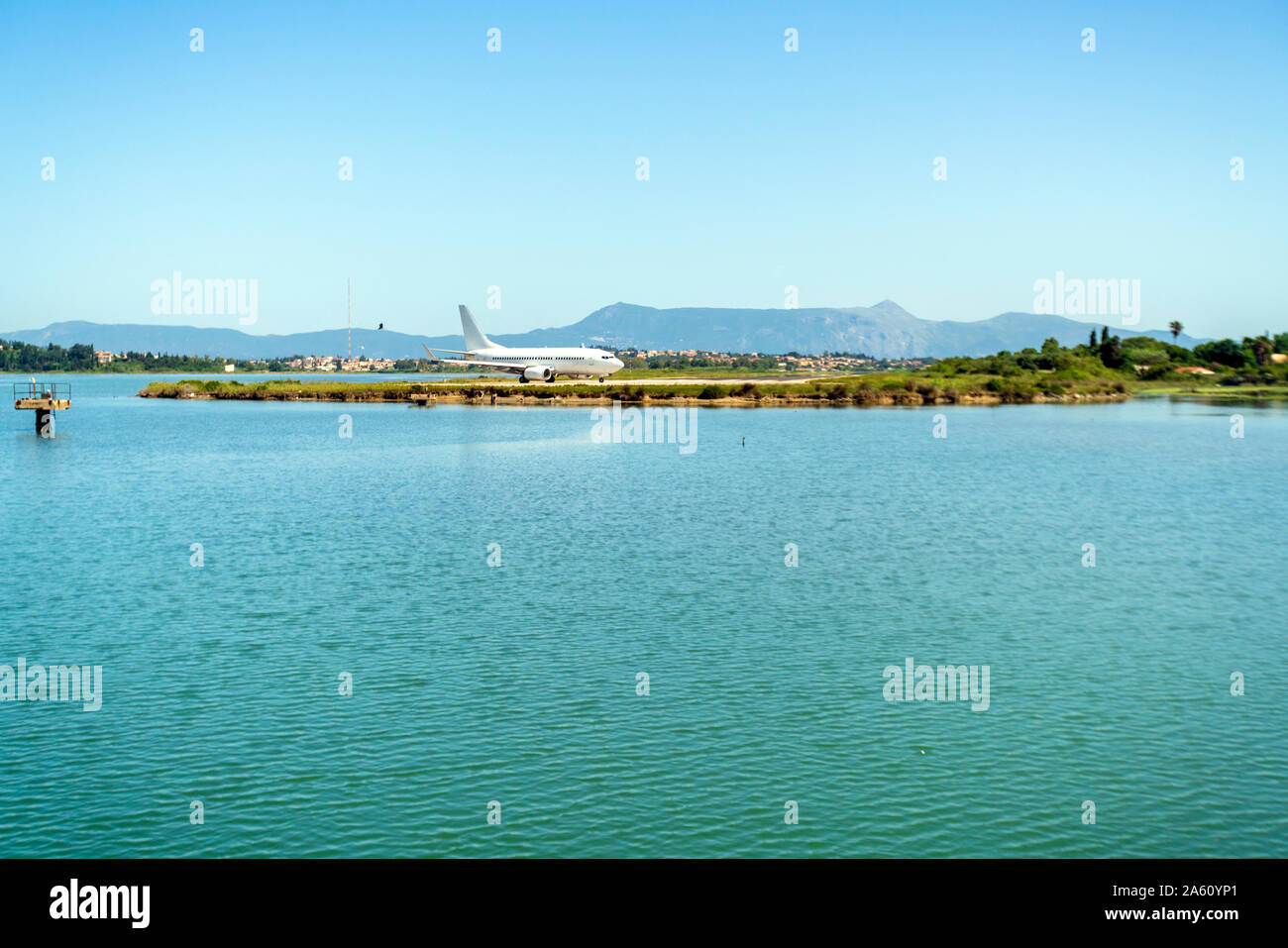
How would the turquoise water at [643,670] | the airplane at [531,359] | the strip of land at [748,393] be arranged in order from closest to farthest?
the turquoise water at [643,670] < the strip of land at [748,393] < the airplane at [531,359]

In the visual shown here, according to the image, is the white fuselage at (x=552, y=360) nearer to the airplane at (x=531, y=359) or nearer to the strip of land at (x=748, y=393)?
the airplane at (x=531, y=359)

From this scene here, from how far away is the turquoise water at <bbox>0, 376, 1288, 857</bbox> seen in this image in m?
21.5

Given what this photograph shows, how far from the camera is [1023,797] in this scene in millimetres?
22812

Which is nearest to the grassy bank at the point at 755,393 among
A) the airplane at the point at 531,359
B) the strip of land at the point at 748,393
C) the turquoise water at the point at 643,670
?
the strip of land at the point at 748,393

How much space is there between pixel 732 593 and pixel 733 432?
87.5 meters

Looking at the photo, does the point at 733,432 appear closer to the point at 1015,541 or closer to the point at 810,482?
the point at 810,482

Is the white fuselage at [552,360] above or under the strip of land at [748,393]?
above

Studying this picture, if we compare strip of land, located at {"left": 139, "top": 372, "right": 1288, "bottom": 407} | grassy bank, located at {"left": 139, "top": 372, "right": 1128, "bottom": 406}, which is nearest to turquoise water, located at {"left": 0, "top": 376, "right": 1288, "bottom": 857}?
grassy bank, located at {"left": 139, "top": 372, "right": 1128, "bottom": 406}

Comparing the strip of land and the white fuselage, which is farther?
the white fuselage

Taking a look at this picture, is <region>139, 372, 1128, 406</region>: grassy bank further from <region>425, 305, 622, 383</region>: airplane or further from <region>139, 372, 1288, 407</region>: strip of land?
<region>425, 305, 622, 383</region>: airplane

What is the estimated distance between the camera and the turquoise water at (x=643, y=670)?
21.5m

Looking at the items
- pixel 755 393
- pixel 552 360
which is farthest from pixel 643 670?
pixel 552 360

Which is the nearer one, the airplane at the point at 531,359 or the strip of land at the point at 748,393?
the strip of land at the point at 748,393

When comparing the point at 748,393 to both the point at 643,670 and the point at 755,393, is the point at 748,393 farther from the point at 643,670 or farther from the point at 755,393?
the point at 643,670
